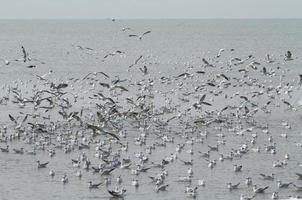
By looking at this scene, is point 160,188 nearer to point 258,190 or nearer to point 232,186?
point 232,186

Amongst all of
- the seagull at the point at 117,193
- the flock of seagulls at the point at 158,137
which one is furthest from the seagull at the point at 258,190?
the seagull at the point at 117,193

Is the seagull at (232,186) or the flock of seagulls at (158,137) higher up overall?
the flock of seagulls at (158,137)

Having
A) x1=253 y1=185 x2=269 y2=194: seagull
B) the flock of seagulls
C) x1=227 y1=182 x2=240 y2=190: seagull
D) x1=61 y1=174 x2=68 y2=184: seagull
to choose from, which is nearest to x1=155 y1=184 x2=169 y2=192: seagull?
the flock of seagulls

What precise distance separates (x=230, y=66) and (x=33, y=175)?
143ft

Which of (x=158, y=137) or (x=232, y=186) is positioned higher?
(x=158, y=137)

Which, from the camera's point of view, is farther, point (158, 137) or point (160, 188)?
point (158, 137)

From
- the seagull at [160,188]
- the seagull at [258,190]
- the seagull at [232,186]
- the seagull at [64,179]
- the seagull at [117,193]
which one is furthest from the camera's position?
the seagull at [64,179]

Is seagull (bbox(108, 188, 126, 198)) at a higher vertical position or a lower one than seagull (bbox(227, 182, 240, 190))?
lower

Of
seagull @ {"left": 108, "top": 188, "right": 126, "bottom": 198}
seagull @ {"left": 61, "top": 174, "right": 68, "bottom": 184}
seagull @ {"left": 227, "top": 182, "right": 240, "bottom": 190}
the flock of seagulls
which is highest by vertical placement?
the flock of seagulls

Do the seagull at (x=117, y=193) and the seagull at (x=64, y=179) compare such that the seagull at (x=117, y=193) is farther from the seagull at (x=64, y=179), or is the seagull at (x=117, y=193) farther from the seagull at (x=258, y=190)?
the seagull at (x=258, y=190)

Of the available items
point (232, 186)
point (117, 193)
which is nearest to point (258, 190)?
point (232, 186)

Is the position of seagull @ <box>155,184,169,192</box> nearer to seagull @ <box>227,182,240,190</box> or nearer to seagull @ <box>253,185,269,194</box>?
seagull @ <box>227,182,240,190</box>

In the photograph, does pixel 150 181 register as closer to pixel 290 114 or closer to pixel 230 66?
pixel 290 114

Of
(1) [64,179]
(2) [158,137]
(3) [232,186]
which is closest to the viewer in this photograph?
(3) [232,186]
